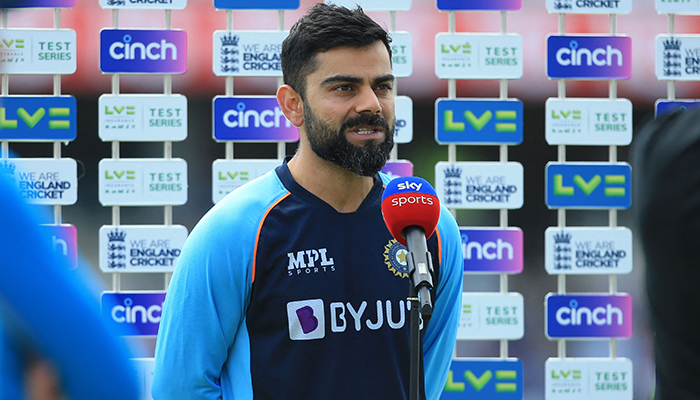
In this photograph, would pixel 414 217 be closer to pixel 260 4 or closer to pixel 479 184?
pixel 479 184

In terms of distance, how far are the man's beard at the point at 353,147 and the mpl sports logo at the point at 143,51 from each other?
166 centimetres

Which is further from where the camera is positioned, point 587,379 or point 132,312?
point 587,379

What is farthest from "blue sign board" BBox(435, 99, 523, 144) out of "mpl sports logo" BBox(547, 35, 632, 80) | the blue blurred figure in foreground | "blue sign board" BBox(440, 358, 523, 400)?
the blue blurred figure in foreground

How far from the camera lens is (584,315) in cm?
329

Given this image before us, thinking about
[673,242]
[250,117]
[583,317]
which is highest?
[250,117]

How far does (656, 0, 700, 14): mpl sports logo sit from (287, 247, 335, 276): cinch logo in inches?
92.6

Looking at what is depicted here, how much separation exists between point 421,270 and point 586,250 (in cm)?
225

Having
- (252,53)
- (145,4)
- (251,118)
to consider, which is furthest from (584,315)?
(145,4)

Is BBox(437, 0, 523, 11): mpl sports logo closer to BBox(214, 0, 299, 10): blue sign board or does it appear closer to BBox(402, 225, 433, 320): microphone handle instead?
BBox(214, 0, 299, 10): blue sign board

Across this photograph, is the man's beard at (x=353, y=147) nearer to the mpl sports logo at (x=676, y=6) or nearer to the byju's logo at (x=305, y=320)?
the byju's logo at (x=305, y=320)

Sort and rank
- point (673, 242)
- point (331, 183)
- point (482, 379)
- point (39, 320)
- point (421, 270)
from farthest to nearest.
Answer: point (482, 379), point (331, 183), point (421, 270), point (673, 242), point (39, 320)

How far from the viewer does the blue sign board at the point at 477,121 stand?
128 inches

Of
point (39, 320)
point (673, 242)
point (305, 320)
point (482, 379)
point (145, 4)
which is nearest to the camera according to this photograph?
point (39, 320)

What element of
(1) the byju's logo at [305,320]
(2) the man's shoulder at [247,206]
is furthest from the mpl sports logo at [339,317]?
(2) the man's shoulder at [247,206]
